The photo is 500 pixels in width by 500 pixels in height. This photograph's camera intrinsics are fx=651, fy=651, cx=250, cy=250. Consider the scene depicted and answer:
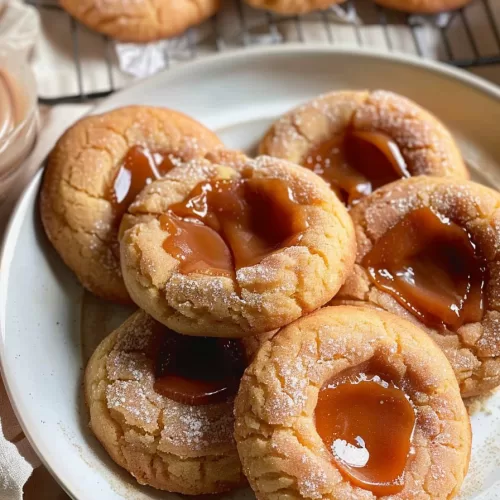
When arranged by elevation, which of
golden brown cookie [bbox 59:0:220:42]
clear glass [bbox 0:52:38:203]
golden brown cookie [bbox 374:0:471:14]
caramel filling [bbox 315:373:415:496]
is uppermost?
golden brown cookie [bbox 374:0:471:14]

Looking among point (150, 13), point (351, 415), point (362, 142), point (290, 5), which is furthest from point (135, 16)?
point (351, 415)

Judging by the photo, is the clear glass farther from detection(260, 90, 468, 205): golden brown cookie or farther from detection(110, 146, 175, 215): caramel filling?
detection(260, 90, 468, 205): golden brown cookie

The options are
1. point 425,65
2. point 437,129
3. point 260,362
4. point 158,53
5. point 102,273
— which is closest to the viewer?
point 260,362

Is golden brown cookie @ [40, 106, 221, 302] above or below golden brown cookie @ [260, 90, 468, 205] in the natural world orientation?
below

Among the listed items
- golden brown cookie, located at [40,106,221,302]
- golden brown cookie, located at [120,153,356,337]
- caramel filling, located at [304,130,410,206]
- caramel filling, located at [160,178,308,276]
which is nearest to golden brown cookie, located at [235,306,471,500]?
golden brown cookie, located at [120,153,356,337]

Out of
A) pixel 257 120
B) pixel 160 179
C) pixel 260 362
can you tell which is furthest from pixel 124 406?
pixel 257 120

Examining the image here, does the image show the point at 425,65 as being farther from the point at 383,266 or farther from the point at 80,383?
the point at 80,383

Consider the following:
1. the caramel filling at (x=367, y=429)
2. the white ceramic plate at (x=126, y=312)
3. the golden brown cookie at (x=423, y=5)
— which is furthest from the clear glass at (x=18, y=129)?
the golden brown cookie at (x=423, y=5)
